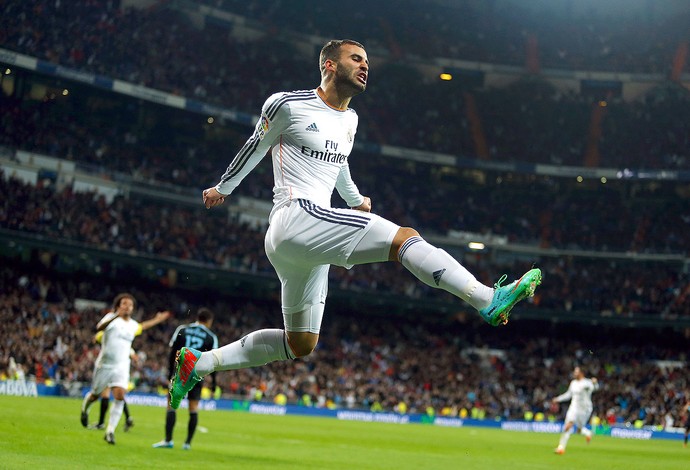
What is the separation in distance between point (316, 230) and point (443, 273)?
3.54ft

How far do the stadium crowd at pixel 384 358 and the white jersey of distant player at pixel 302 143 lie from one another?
96.9 ft

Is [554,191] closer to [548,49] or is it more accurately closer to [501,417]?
[548,49]

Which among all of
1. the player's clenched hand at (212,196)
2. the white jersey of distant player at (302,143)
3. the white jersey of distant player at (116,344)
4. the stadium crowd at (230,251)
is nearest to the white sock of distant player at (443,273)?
the white jersey of distant player at (302,143)

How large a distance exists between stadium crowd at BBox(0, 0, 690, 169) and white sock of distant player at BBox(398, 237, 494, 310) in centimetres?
4433

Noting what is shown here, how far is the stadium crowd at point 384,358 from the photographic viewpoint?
38.0m

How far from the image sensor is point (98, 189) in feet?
155

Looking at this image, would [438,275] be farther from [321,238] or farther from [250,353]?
[250,353]

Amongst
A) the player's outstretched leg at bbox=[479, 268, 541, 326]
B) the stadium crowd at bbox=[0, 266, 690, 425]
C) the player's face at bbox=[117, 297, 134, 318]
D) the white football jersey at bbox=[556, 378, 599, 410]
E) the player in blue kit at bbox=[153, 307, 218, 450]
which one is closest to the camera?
the player's outstretched leg at bbox=[479, 268, 541, 326]

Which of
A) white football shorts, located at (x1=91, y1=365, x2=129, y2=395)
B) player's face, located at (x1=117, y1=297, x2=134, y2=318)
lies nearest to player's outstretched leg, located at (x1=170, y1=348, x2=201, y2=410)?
player's face, located at (x1=117, y1=297, x2=134, y2=318)

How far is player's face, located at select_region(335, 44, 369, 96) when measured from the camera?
24.8 ft

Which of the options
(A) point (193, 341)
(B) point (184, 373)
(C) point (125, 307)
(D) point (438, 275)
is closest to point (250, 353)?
(B) point (184, 373)

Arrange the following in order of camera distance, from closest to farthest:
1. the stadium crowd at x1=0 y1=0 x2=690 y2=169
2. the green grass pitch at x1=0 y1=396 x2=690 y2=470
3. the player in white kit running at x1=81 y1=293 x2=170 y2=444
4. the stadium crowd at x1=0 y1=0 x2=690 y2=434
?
the green grass pitch at x1=0 y1=396 x2=690 y2=470, the player in white kit running at x1=81 y1=293 x2=170 y2=444, the stadium crowd at x1=0 y1=0 x2=690 y2=434, the stadium crowd at x1=0 y1=0 x2=690 y2=169

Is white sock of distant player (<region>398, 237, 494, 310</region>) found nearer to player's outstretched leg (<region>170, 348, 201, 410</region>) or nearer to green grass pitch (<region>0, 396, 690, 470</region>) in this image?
player's outstretched leg (<region>170, 348, 201, 410</region>)

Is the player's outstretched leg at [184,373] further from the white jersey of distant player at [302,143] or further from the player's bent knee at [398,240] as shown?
the player's bent knee at [398,240]
